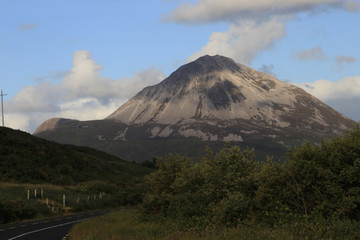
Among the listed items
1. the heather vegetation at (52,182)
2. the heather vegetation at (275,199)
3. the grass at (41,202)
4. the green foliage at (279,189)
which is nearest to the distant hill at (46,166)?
the heather vegetation at (52,182)

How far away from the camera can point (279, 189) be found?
2038 centimetres

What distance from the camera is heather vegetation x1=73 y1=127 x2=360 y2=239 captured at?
17391 millimetres

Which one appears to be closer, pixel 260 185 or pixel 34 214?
pixel 260 185

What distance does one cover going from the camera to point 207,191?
25469mm

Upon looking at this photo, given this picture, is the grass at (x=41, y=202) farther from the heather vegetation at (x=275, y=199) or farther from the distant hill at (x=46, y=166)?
the heather vegetation at (x=275, y=199)

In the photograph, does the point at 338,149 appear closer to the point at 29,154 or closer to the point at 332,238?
the point at 332,238

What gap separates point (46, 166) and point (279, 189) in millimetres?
72690

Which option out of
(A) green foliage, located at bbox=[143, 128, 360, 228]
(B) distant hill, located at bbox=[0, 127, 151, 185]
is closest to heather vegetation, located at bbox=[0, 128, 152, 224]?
(B) distant hill, located at bbox=[0, 127, 151, 185]

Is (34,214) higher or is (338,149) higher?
(338,149)

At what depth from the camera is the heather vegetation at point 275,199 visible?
17.4 meters

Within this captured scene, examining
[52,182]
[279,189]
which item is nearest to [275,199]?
[279,189]

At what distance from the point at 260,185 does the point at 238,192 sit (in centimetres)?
Answer: 116

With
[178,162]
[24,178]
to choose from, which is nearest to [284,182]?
[178,162]

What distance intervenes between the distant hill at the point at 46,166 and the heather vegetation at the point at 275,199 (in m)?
51.4
